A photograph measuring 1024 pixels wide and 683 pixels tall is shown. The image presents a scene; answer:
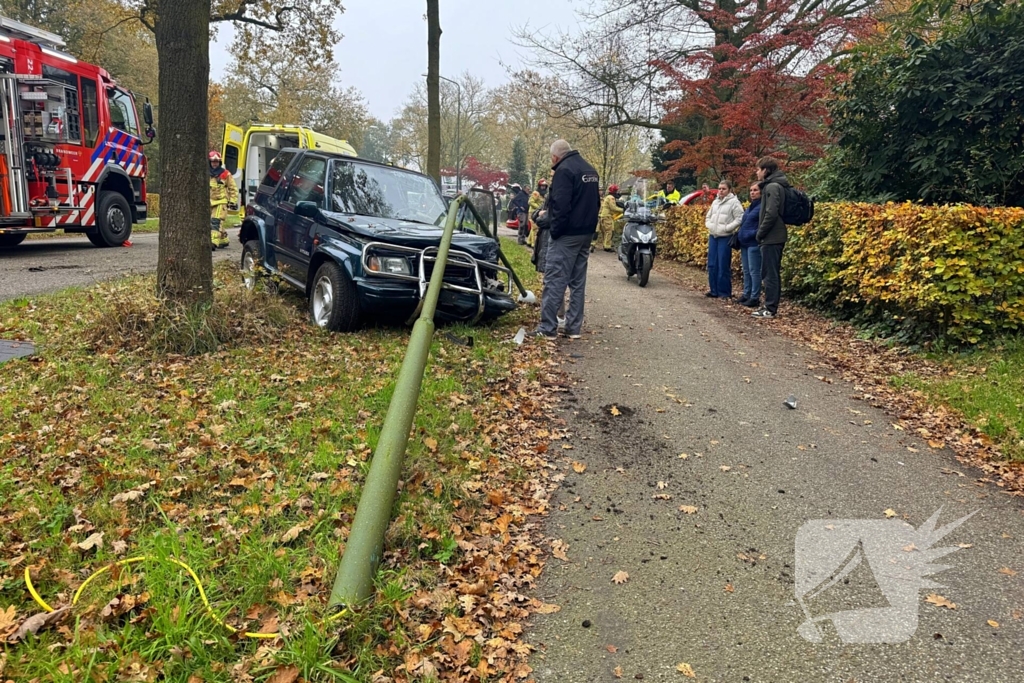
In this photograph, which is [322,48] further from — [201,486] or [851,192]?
[201,486]

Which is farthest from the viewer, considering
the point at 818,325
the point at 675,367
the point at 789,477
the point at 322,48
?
the point at 322,48

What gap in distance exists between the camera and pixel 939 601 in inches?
110

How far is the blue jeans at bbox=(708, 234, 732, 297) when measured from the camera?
397 inches

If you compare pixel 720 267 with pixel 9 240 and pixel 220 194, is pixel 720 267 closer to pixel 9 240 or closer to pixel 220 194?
pixel 220 194

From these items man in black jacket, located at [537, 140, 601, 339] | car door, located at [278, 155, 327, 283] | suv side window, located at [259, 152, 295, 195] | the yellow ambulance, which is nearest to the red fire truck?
the yellow ambulance

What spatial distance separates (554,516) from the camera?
3.53m

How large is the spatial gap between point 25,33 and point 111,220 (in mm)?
3650

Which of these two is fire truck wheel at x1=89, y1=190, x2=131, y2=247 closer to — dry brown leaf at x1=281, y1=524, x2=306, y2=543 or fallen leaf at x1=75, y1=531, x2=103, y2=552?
fallen leaf at x1=75, y1=531, x2=103, y2=552

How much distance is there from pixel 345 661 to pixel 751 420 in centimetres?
361

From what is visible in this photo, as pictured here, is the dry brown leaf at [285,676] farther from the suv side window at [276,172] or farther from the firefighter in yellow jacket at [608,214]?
the firefighter in yellow jacket at [608,214]

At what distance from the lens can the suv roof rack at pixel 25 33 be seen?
1084 centimetres

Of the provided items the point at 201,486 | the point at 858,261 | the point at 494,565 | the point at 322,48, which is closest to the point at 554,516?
the point at 494,565

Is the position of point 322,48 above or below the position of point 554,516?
above

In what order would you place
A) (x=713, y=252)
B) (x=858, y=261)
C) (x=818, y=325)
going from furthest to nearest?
(x=713, y=252) < (x=818, y=325) < (x=858, y=261)
